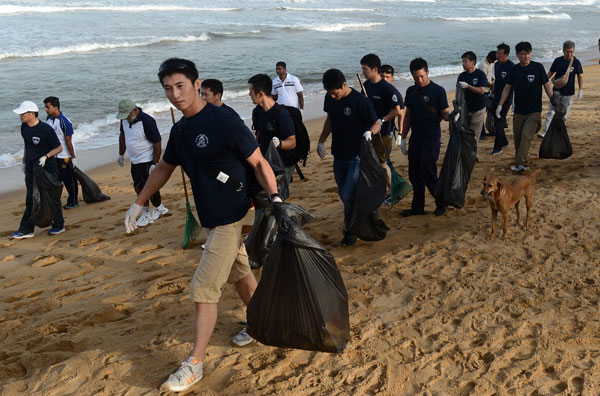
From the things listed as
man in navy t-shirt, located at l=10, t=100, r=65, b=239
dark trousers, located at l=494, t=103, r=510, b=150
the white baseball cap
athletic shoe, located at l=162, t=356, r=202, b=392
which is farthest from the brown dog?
the white baseball cap

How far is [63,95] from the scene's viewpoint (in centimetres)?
1769

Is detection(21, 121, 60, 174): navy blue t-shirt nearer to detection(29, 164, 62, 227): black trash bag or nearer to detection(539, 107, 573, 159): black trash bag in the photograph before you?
detection(29, 164, 62, 227): black trash bag

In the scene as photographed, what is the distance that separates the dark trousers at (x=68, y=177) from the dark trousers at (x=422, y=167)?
4.88 m

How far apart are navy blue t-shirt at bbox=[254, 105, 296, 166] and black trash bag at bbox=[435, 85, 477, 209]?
5.57ft

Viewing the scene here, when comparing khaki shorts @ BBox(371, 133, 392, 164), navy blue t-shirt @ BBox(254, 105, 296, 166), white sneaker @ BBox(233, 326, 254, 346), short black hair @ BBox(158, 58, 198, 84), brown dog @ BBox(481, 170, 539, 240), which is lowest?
white sneaker @ BBox(233, 326, 254, 346)

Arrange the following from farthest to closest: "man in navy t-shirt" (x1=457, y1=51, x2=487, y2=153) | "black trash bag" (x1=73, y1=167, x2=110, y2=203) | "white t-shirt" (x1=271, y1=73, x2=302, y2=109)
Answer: "white t-shirt" (x1=271, y1=73, x2=302, y2=109), "man in navy t-shirt" (x1=457, y1=51, x2=487, y2=153), "black trash bag" (x1=73, y1=167, x2=110, y2=203)

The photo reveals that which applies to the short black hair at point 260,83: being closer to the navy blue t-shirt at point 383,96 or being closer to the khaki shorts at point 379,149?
the khaki shorts at point 379,149

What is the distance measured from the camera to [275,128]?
20.4 feet

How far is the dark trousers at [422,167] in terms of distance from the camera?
22.1 feet

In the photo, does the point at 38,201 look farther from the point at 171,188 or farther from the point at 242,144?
the point at 242,144

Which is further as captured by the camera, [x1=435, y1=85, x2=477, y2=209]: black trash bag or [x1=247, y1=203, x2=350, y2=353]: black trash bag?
[x1=435, y1=85, x2=477, y2=209]: black trash bag

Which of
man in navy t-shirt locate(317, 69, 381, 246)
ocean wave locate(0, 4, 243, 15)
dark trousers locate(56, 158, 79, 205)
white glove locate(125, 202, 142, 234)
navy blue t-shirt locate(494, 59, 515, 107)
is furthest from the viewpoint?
ocean wave locate(0, 4, 243, 15)

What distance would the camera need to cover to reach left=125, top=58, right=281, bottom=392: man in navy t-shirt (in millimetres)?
3508

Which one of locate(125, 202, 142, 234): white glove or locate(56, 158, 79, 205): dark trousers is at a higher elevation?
locate(125, 202, 142, 234): white glove
